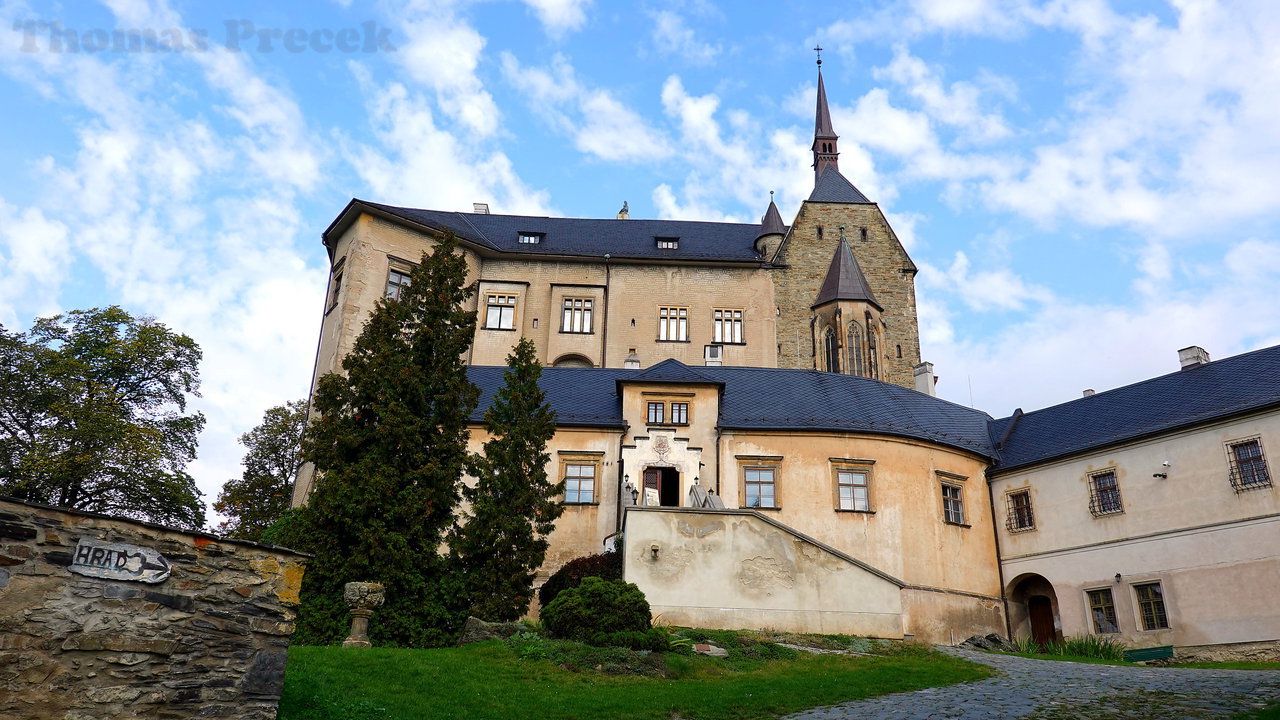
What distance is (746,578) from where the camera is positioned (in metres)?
22.8

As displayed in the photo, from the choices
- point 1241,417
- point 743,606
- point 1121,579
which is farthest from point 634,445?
point 1241,417

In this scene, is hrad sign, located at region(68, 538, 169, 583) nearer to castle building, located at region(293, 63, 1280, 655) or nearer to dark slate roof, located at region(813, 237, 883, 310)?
castle building, located at region(293, 63, 1280, 655)

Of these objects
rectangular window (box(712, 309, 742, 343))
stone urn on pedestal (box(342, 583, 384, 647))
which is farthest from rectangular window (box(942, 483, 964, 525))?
stone urn on pedestal (box(342, 583, 384, 647))

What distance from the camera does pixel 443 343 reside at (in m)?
23.0

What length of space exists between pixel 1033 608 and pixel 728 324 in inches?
759

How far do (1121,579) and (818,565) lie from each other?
9.59 meters

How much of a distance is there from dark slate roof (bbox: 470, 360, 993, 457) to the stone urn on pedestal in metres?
11.3

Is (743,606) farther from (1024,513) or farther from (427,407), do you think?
(1024,513)

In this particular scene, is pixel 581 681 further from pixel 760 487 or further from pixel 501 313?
pixel 501 313

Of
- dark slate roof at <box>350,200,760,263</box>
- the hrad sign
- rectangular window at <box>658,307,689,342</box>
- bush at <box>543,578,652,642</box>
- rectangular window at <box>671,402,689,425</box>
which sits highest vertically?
dark slate roof at <box>350,200,760,263</box>

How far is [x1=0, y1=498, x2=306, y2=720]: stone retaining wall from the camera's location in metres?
8.82

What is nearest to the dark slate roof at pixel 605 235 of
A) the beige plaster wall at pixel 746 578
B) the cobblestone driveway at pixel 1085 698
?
the beige plaster wall at pixel 746 578

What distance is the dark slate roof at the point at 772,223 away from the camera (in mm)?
48031

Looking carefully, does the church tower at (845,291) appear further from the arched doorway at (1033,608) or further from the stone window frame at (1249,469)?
the stone window frame at (1249,469)
